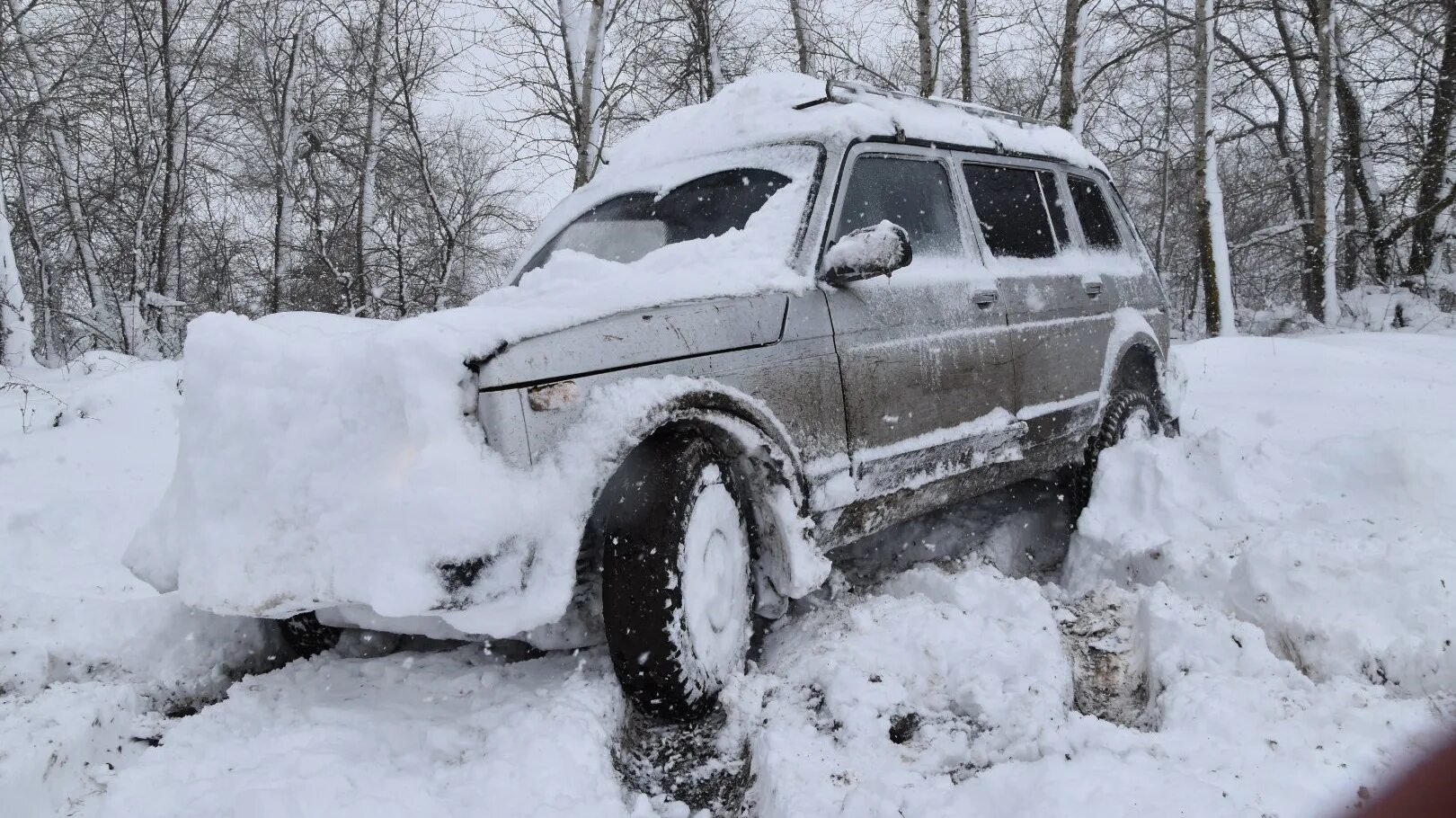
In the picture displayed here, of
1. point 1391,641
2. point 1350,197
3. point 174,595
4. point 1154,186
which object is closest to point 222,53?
point 174,595

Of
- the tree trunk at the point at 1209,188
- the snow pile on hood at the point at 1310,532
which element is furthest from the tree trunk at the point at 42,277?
the tree trunk at the point at 1209,188

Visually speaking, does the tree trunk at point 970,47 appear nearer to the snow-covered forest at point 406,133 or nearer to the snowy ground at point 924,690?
the snow-covered forest at point 406,133

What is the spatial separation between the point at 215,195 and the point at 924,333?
63.8ft

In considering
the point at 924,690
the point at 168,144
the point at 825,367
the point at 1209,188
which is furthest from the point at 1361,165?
the point at 168,144

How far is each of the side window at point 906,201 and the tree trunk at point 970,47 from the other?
978cm

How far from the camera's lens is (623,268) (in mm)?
2820

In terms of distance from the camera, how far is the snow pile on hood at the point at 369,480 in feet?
6.51

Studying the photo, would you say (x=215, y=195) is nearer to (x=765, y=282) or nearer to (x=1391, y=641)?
(x=765, y=282)

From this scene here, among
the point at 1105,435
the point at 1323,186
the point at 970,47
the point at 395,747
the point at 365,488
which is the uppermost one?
the point at 970,47

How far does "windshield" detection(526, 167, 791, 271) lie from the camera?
324 cm

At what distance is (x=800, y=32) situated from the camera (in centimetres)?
1716

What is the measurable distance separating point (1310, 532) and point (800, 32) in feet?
52.4

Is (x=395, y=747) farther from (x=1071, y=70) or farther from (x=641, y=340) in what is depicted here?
(x=1071, y=70)

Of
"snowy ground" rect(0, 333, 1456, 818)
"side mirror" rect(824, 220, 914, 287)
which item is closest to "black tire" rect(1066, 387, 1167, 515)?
"snowy ground" rect(0, 333, 1456, 818)
